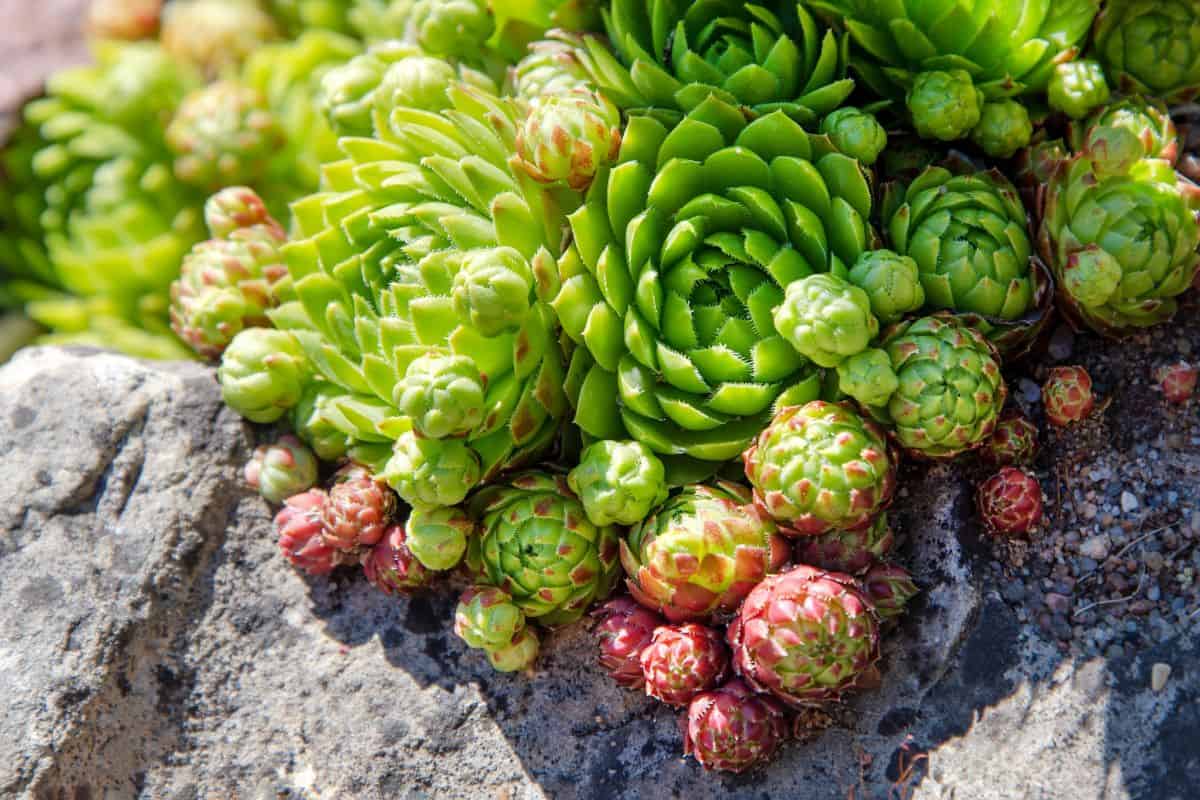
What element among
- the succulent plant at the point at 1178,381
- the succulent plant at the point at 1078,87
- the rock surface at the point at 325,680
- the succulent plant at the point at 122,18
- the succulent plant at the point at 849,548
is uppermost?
the succulent plant at the point at 1078,87

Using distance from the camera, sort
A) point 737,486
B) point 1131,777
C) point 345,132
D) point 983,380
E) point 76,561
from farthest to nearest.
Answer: point 345,132
point 76,561
point 737,486
point 983,380
point 1131,777

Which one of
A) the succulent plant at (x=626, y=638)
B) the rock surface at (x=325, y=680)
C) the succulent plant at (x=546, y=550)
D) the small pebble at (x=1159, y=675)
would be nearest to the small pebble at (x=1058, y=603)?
the rock surface at (x=325, y=680)

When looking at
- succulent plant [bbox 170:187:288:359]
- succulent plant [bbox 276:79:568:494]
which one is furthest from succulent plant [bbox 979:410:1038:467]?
succulent plant [bbox 170:187:288:359]

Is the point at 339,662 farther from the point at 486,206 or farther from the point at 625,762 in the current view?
the point at 486,206

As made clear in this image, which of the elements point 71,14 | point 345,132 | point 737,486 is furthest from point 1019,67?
point 71,14

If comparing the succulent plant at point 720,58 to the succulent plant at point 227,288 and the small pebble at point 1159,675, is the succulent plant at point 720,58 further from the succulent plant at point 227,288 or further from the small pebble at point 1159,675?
the small pebble at point 1159,675

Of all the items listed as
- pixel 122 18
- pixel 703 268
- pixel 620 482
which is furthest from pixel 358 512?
pixel 122 18

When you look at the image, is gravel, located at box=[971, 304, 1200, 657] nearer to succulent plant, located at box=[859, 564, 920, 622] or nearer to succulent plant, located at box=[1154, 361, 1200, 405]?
succulent plant, located at box=[1154, 361, 1200, 405]
